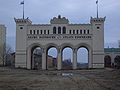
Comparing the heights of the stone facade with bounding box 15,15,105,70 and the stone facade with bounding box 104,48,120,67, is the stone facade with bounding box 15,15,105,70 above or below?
above

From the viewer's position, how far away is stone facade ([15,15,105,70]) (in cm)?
9506

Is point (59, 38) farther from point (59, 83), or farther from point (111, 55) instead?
point (59, 83)

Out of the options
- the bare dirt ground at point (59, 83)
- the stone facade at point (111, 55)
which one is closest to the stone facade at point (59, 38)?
the stone facade at point (111, 55)

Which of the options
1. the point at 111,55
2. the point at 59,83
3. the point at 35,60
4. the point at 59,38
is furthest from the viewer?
the point at 35,60

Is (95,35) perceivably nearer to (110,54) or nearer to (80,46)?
(80,46)

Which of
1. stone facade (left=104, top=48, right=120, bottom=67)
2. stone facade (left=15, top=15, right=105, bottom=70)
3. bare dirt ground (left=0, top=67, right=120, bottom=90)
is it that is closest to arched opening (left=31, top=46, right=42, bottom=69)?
stone facade (left=15, top=15, right=105, bottom=70)

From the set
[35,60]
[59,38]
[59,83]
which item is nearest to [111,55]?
[35,60]

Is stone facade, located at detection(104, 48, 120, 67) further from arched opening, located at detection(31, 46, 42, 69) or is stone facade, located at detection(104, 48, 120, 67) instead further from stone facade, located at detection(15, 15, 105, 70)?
stone facade, located at detection(15, 15, 105, 70)

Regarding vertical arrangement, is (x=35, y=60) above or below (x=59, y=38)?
below

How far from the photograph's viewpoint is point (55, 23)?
315 ft

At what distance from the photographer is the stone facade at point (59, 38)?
95.1 meters

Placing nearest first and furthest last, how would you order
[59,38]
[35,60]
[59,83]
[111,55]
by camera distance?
[59,83]
[59,38]
[111,55]
[35,60]

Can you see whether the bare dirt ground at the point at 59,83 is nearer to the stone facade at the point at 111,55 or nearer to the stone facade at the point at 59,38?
the stone facade at the point at 59,38

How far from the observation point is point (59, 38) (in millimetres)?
95875
